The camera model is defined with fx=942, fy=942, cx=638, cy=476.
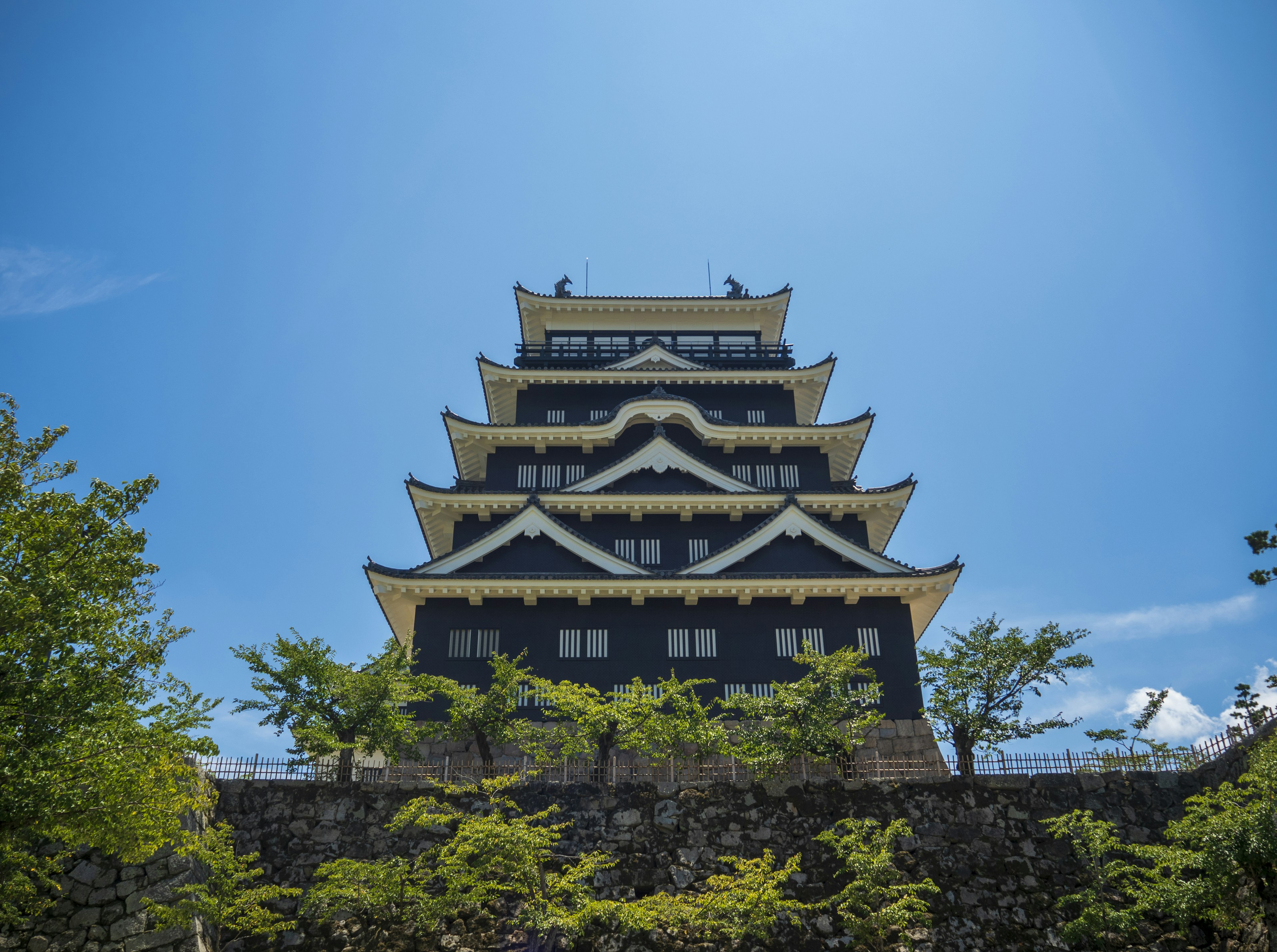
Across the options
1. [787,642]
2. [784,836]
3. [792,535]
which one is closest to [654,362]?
[792,535]

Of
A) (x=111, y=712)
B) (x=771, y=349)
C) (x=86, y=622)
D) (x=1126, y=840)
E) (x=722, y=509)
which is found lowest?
(x=1126, y=840)

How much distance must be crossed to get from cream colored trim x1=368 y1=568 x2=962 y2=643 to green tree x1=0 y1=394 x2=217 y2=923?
12606mm

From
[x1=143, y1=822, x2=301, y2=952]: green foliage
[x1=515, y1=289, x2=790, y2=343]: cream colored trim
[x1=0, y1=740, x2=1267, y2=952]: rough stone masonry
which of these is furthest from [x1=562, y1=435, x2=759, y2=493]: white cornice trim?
[x1=143, y1=822, x2=301, y2=952]: green foliage

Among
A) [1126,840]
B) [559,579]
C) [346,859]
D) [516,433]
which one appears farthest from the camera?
[516,433]

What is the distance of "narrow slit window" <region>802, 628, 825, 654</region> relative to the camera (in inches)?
1107

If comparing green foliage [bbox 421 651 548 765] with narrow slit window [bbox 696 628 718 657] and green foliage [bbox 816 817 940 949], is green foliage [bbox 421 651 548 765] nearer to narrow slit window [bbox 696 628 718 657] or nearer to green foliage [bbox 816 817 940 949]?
narrow slit window [bbox 696 628 718 657]

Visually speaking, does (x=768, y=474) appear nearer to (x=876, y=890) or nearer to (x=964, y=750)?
(x=964, y=750)

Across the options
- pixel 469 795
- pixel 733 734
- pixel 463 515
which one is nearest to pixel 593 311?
pixel 463 515

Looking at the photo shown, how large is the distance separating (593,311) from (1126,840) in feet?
90.2

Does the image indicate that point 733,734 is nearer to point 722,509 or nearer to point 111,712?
point 722,509

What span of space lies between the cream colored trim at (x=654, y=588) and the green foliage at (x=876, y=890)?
10671mm

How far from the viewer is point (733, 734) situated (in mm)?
24766

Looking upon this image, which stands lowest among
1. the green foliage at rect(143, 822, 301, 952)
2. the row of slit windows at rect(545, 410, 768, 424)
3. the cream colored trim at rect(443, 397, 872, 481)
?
the green foliage at rect(143, 822, 301, 952)

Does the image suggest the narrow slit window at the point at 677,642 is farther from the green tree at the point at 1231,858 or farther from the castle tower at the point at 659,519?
the green tree at the point at 1231,858
